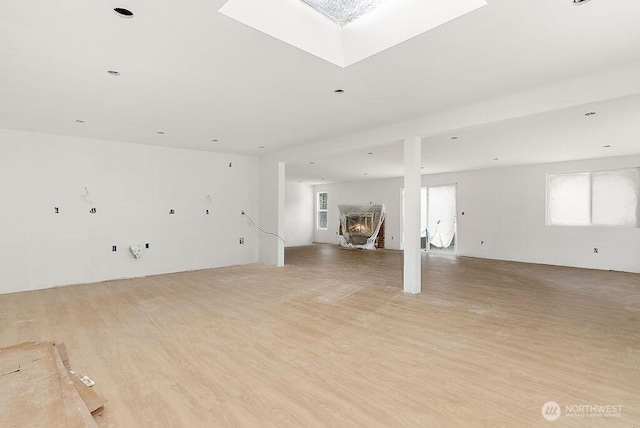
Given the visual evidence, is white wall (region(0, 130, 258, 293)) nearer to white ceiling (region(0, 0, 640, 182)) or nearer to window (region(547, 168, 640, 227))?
white ceiling (region(0, 0, 640, 182))

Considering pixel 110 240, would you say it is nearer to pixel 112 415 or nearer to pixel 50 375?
pixel 50 375

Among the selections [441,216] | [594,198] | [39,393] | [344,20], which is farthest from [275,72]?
[441,216]

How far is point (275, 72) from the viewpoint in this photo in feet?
9.30

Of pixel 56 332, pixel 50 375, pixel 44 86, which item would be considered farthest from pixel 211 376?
pixel 44 86

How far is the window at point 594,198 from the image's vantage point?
6.29 meters

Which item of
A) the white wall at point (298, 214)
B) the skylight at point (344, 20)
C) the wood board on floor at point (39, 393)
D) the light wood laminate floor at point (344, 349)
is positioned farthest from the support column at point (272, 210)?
the wood board on floor at point (39, 393)

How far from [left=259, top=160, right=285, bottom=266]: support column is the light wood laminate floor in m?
1.91

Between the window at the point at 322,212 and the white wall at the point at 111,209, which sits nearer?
the white wall at the point at 111,209

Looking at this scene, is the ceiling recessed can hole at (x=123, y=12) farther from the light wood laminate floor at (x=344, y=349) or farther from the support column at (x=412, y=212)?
the support column at (x=412, y=212)

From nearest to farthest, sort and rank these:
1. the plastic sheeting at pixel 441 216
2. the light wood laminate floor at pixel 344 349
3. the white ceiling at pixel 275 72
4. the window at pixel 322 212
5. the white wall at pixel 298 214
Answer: the light wood laminate floor at pixel 344 349 → the white ceiling at pixel 275 72 → the plastic sheeting at pixel 441 216 → the white wall at pixel 298 214 → the window at pixel 322 212

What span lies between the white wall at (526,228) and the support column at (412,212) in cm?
480

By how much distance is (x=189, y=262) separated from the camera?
6375 mm

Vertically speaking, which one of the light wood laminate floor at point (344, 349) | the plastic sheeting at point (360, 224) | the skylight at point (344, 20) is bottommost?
the light wood laminate floor at point (344, 349)

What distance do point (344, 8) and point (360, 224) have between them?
842 centimetres
